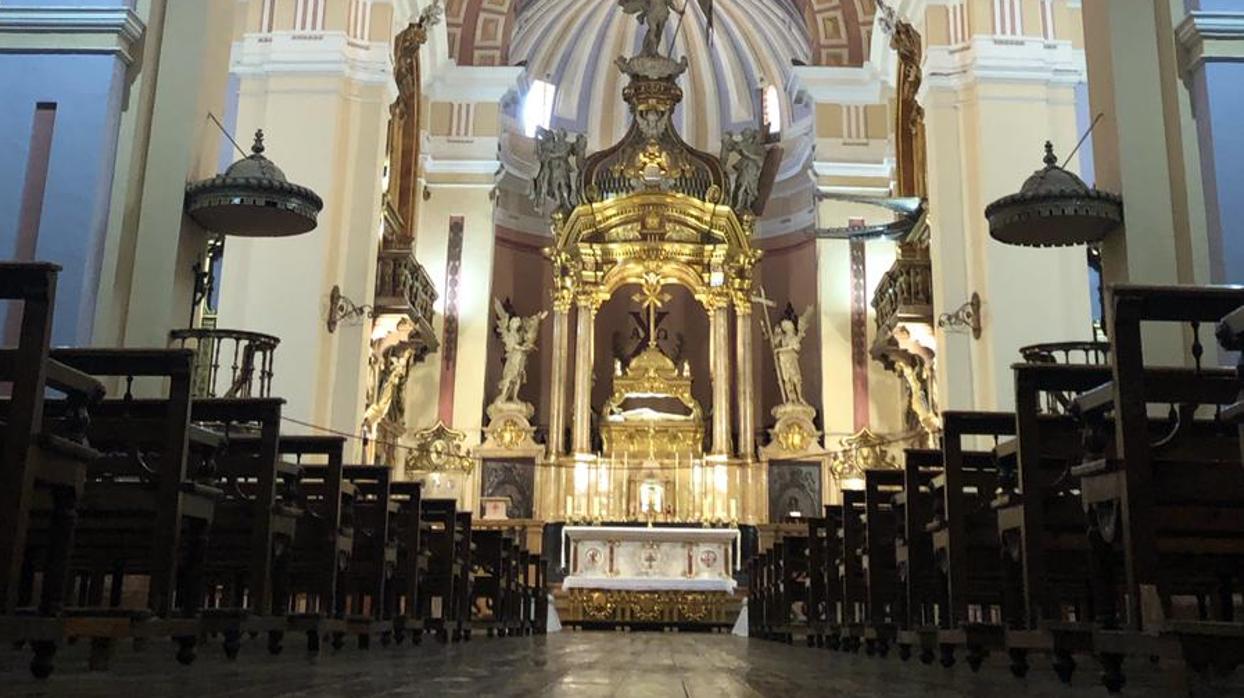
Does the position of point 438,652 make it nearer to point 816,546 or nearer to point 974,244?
point 816,546

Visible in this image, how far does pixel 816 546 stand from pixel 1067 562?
10.5 feet

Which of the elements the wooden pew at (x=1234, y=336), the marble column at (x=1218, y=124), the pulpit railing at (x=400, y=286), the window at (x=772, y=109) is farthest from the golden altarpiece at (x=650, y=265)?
the wooden pew at (x=1234, y=336)

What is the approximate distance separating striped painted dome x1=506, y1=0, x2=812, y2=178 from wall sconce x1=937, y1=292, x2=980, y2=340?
8071 mm

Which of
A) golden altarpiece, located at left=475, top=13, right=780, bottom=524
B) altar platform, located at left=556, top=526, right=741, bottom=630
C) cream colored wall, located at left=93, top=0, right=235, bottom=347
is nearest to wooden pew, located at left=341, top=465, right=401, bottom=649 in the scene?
cream colored wall, located at left=93, top=0, right=235, bottom=347

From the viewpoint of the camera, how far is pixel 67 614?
297cm

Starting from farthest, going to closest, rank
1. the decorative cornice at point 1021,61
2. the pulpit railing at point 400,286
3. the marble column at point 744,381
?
Answer: the marble column at point 744,381
the pulpit railing at point 400,286
the decorative cornice at point 1021,61

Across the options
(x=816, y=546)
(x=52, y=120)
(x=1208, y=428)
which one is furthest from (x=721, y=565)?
(x=1208, y=428)

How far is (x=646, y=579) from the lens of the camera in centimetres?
1185

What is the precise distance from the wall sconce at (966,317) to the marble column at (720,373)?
4763 mm

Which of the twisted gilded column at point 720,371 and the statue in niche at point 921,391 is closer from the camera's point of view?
the statue in niche at point 921,391

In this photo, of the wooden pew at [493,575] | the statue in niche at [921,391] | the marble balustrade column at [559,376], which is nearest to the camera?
the wooden pew at [493,575]

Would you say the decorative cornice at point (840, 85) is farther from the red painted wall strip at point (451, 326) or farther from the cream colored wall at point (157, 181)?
the cream colored wall at point (157, 181)

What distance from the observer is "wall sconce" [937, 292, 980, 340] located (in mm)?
9977

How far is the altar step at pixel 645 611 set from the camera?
1187 centimetres
